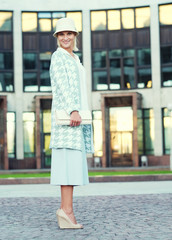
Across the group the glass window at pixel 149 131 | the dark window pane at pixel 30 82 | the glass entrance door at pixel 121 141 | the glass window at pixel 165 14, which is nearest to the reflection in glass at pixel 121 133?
the glass entrance door at pixel 121 141

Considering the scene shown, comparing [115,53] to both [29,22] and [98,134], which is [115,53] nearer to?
[98,134]

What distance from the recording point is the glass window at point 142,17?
35219 millimetres

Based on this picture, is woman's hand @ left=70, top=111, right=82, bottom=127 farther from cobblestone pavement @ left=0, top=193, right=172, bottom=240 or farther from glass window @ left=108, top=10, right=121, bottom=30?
glass window @ left=108, top=10, right=121, bottom=30

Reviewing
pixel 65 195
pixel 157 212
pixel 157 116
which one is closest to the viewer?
pixel 65 195

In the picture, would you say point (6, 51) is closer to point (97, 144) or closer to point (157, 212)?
point (97, 144)

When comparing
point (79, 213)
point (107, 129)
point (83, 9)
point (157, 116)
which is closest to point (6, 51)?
point (83, 9)

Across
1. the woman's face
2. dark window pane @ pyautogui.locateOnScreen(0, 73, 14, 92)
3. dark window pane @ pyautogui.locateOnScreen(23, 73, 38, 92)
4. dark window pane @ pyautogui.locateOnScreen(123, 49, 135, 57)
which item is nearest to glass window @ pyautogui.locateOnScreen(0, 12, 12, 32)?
dark window pane @ pyautogui.locateOnScreen(0, 73, 14, 92)

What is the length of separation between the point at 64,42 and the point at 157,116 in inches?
1139

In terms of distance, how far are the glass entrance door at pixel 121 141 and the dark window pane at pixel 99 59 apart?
11.7 ft

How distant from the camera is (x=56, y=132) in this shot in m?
Result: 6.09

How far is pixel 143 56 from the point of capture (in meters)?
35.3

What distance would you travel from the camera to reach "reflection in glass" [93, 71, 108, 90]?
35.7 metres

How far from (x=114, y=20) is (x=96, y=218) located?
30.1m

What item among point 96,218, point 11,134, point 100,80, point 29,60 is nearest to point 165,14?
point 100,80
